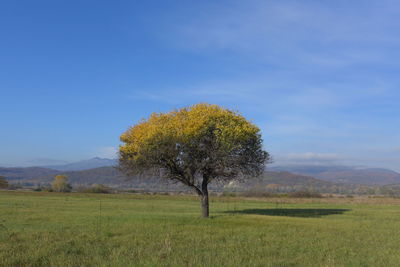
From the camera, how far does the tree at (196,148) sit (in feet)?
106

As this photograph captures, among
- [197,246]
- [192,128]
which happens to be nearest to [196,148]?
[192,128]

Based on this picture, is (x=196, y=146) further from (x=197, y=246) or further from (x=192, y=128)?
(x=197, y=246)

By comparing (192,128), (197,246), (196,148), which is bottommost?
(197,246)

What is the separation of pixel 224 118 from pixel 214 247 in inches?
661

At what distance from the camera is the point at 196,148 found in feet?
108

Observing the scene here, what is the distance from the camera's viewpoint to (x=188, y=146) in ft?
108

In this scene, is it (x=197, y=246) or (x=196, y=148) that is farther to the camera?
(x=196, y=148)

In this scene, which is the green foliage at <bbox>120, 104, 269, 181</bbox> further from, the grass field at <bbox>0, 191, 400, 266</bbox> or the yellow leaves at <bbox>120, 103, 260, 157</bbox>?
the grass field at <bbox>0, 191, 400, 266</bbox>

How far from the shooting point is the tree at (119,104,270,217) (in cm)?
3238

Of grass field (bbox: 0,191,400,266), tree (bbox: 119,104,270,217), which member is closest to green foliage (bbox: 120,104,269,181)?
tree (bbox: 119,104,270,217)

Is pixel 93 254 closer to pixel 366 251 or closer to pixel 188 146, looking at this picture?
pixel 366 251

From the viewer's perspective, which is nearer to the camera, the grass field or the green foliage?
the grass field

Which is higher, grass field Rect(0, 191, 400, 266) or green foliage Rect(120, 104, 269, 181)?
green foliage Rect(120, 104, 269, 181)

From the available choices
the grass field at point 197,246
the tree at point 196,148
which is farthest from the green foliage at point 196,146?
the grass field at point 197,246
